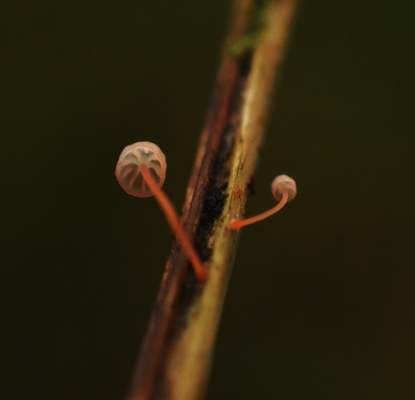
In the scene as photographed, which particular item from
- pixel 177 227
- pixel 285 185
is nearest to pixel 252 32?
pixel 285 185

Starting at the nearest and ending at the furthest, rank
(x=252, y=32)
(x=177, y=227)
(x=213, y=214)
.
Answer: (x=177, y=227) < (x=213, y=214) < (x=252, y=32)

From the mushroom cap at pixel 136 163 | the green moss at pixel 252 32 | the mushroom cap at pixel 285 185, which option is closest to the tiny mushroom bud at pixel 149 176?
the mushroom cap at pixel 136 163

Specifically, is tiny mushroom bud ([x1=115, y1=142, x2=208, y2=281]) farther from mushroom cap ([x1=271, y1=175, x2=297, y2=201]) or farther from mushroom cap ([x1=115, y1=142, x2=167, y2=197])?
mushroom cap ([x1=271, y1=175, x2=297, y2=201])

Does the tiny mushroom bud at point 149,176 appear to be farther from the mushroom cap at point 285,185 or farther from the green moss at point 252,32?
the green moss at point 252,32

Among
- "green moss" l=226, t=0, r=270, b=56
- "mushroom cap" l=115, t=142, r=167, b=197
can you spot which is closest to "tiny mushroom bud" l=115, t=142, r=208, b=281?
"mushroom cap" l=115, t=142, r=167, b=197

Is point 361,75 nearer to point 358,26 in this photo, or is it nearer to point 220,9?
point 358,26

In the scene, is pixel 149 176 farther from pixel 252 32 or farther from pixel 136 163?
pixel 252 32
